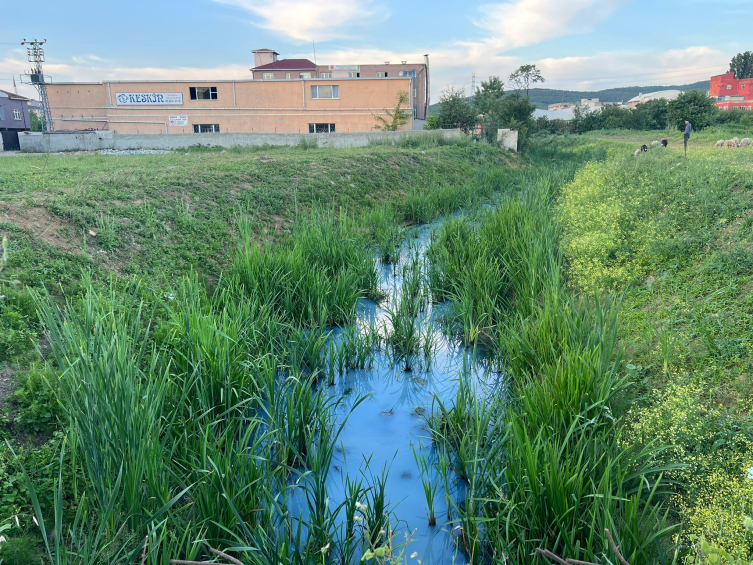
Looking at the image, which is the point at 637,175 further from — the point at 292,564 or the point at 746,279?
the point at 292,564

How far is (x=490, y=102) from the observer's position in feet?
90.5

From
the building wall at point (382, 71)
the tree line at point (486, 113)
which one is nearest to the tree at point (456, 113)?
the tree line at point (486, 113)

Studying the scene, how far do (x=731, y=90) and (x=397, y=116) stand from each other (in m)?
48.0

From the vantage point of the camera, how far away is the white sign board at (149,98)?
94.7 ft

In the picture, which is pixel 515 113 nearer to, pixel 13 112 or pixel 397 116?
pixel 397 116

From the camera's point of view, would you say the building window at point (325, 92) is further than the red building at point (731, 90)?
No

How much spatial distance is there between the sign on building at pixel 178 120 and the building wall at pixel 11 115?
18527mm

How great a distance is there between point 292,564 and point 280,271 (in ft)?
10.9

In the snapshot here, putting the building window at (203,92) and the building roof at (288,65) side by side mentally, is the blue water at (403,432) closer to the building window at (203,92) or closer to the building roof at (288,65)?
the building window at (203,92)

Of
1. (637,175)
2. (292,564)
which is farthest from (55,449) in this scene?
(637,175)

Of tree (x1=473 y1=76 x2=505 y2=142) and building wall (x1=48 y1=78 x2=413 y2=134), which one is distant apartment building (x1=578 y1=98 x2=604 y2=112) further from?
building wall (x1=48 y1=78 x2=413 y2=134)

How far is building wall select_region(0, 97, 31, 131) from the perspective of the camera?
3874 centimetres

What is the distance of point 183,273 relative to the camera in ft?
17.5

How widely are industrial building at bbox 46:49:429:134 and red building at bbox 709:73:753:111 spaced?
1631 inches
